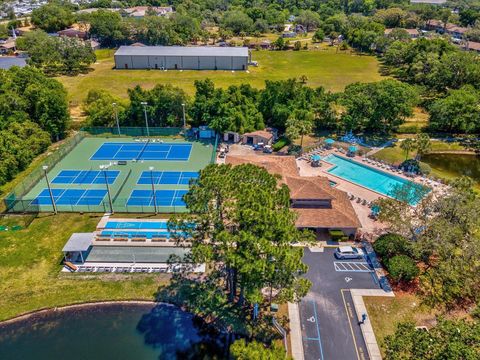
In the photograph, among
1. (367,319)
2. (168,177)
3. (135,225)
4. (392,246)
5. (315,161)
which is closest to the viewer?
(367,319)

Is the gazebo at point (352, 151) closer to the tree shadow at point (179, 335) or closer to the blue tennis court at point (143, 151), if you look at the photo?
the blue tennis court at point (143, 151)

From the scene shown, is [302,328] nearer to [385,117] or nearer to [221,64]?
[385,117]

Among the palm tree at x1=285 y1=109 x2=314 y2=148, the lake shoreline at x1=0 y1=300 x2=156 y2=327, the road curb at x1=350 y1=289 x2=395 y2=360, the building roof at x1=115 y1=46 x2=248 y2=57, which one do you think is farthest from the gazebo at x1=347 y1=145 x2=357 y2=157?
the building roof at x1=115 y1=46 x2=248 y2=57

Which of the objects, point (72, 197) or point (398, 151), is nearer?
point (72, 197)

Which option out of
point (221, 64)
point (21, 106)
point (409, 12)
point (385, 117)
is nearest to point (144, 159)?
point (21, 106)

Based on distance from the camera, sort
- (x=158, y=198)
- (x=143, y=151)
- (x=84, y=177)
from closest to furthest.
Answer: (x=158, y=198) < (x=84, y=177) < (x=143, y=151)

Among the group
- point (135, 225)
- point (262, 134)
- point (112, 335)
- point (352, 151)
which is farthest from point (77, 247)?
point (352, 151)

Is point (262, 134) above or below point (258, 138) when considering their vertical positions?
above

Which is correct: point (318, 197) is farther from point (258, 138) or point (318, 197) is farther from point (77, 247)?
point (77, 247)
